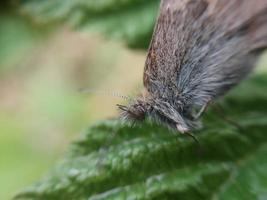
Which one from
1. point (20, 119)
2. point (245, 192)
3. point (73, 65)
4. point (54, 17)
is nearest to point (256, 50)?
point (245, 192)

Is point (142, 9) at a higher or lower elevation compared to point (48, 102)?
lower

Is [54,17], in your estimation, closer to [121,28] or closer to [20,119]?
[121,28]

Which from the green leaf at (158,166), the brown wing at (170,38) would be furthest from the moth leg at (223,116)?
the brown wing at (170,38)

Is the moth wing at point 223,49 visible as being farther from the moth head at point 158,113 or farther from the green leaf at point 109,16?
the green leaf at point 109,16

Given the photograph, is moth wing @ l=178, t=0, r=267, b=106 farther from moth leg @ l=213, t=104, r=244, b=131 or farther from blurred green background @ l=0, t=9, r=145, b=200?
blurred green background @ l=0, t=9, r=145, b=200

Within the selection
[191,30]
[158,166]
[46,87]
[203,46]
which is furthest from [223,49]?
[46,87]

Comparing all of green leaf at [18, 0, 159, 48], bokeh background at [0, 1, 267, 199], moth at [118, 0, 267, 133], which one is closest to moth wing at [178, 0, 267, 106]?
moth at [118, 0, 267, 133]

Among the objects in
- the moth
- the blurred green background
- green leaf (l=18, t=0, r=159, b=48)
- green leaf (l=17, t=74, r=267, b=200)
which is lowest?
green leaf (l=17, t=74, r=267, b=200)
